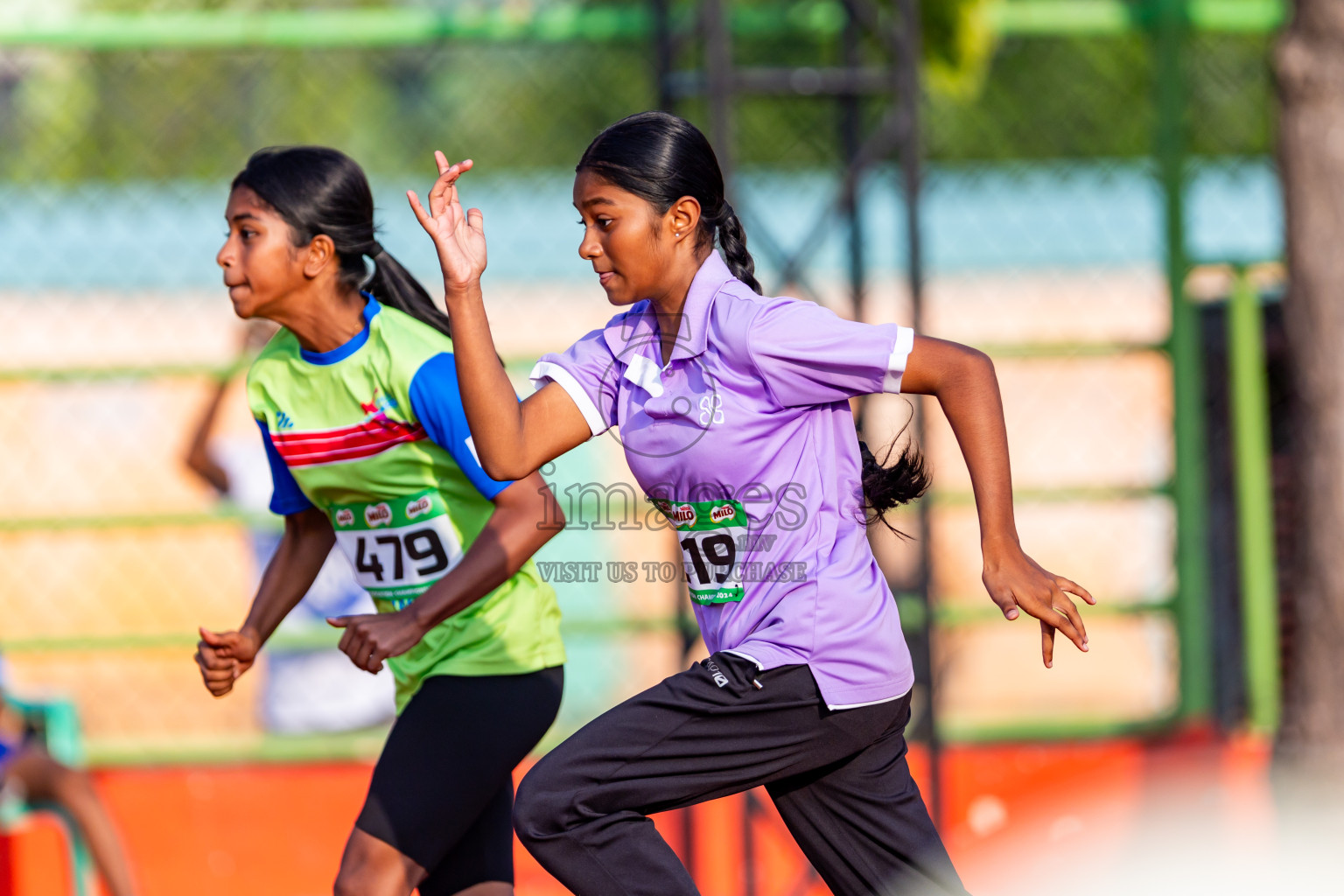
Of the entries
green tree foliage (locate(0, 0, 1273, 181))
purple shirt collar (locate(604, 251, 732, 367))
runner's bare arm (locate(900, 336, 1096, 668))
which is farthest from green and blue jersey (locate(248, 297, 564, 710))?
green tree foliage (locate(0, 0, 1273, 181))

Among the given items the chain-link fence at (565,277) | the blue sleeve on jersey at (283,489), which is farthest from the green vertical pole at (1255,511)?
the blue sleeve on jersey at (283,489)

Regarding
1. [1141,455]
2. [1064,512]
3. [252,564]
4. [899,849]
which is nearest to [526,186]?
[252,564]

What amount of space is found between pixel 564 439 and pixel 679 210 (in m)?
0.42

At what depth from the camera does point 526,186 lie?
225 inches

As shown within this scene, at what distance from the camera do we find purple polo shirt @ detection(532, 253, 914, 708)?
224 centimetres

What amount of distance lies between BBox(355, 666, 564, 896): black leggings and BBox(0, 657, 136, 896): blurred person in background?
2021 mm

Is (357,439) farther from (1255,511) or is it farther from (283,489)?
(1255,511)

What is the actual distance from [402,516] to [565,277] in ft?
9.60

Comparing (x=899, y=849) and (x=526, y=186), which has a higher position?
(x=526, y=186)

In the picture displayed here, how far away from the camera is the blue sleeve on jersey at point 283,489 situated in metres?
2.84

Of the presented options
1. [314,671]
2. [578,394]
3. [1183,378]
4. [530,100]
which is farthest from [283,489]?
[530,100]

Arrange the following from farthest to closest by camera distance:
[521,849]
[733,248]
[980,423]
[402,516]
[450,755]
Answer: [521,849] → [402,516] → [450,755] → [733,248] → [980,423]

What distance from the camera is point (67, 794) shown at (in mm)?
4371

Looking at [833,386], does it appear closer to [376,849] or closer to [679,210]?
[679,210]
